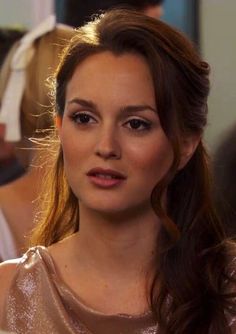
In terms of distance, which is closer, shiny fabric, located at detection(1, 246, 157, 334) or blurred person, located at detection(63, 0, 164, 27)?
shiny fabric, located at detection(1, 246, 157, 334)

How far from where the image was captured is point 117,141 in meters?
1.86

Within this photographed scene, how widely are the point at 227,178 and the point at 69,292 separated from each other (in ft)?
2.40

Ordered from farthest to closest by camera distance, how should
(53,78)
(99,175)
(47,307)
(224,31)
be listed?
(224,31) → (53,78) → (47,307) → (99,175)

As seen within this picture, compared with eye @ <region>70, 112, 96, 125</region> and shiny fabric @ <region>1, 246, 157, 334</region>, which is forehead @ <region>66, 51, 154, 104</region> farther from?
shiny fabric @ <region>1, 246, 157, 334</region>

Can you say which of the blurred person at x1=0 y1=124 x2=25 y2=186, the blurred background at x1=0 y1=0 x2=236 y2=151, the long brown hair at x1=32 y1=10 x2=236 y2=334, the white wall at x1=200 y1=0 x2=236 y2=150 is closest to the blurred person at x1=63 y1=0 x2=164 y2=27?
the blurred background at x1=0 y1=0 x2=236 y2=151

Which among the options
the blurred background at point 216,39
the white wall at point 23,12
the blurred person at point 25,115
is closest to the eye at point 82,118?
the blurred person at point 25,115

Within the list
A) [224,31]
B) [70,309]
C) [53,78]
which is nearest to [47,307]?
[70,309]

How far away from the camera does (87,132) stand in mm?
1896

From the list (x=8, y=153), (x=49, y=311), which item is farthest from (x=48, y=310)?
(x=8, y=153)

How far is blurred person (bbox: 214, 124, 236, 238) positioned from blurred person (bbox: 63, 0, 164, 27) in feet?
1.66

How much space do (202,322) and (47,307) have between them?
31 centimetres

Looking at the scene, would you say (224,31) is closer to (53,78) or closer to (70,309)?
(53,78)

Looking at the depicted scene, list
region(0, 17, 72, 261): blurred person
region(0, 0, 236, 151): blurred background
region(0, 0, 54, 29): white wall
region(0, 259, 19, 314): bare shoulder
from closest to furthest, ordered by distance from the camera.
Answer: region(0, 259, 19, 314): bare shoulder
region(0, 17, 72, 261): blurred person
region(0, 0, 236, 151): blurred background
region(0, 0, 54, 29): white wall

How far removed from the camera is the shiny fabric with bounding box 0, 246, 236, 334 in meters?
1.93
